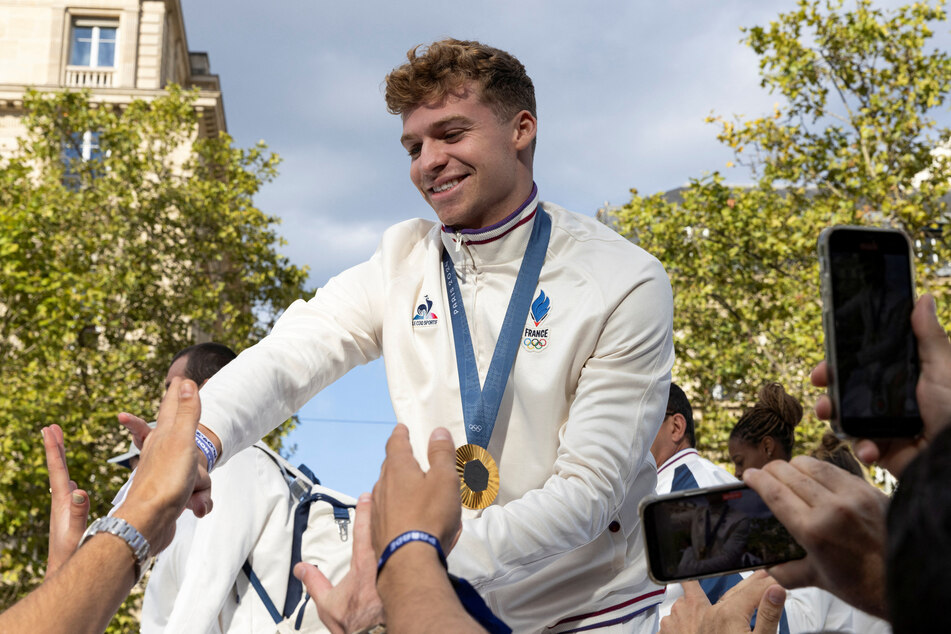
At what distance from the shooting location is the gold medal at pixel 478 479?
2627 millimetres

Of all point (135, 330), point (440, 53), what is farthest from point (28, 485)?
point (440, 53)

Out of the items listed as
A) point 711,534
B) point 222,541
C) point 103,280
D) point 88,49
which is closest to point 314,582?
point 711,534

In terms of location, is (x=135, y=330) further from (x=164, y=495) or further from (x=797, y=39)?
(x=164, y=495)

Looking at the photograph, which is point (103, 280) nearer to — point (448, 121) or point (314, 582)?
point (448, 121)

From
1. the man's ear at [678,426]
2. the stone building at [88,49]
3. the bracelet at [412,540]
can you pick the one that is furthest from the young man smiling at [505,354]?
the stone building at [88,49]

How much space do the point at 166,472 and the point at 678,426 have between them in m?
4.06

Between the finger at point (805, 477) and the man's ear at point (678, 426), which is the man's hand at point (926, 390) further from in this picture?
the man's ear at point (678, 426)

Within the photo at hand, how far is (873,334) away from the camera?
1.47 meters

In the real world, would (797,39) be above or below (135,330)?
above

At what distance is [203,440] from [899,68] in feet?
60.6

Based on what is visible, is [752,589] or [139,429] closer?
[139,429]

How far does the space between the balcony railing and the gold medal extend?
33494mm

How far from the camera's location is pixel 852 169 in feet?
60.7

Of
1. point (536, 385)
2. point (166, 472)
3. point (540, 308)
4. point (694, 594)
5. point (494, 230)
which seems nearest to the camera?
point (166, 472)
